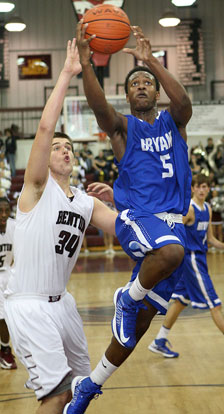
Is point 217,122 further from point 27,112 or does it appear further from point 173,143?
point 173,143

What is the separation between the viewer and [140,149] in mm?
3809

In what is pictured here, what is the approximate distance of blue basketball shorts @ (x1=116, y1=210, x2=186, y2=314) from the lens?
11.7ft

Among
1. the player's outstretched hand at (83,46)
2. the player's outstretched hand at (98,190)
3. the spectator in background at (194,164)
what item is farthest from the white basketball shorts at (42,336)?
the spectator in background at (194,164)

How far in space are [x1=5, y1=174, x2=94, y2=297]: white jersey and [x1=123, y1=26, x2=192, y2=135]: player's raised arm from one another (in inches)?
37.7

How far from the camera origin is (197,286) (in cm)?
619

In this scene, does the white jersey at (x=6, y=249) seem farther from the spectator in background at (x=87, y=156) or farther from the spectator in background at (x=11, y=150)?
the spectator in background at (x=11, y=150)

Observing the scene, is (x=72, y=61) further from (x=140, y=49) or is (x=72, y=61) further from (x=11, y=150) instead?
(x=11, y=150)

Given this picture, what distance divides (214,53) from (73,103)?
966 cm

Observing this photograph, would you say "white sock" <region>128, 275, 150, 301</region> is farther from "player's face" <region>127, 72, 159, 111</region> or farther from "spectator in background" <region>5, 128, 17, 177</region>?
"spectator in background" <region>5, 128, 17, 177</region>

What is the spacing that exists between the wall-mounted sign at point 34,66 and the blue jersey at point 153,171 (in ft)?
74.6

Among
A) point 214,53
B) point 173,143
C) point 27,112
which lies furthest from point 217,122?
point 173,143

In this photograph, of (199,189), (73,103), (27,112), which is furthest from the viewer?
(27,112)

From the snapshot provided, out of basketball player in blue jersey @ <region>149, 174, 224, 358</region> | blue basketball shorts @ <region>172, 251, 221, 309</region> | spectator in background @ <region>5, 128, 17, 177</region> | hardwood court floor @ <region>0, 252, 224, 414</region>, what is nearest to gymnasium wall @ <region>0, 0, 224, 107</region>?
spectator in background @ <region>5, 128, 17, 177</region>

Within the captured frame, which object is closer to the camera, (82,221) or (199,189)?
(82,221)
